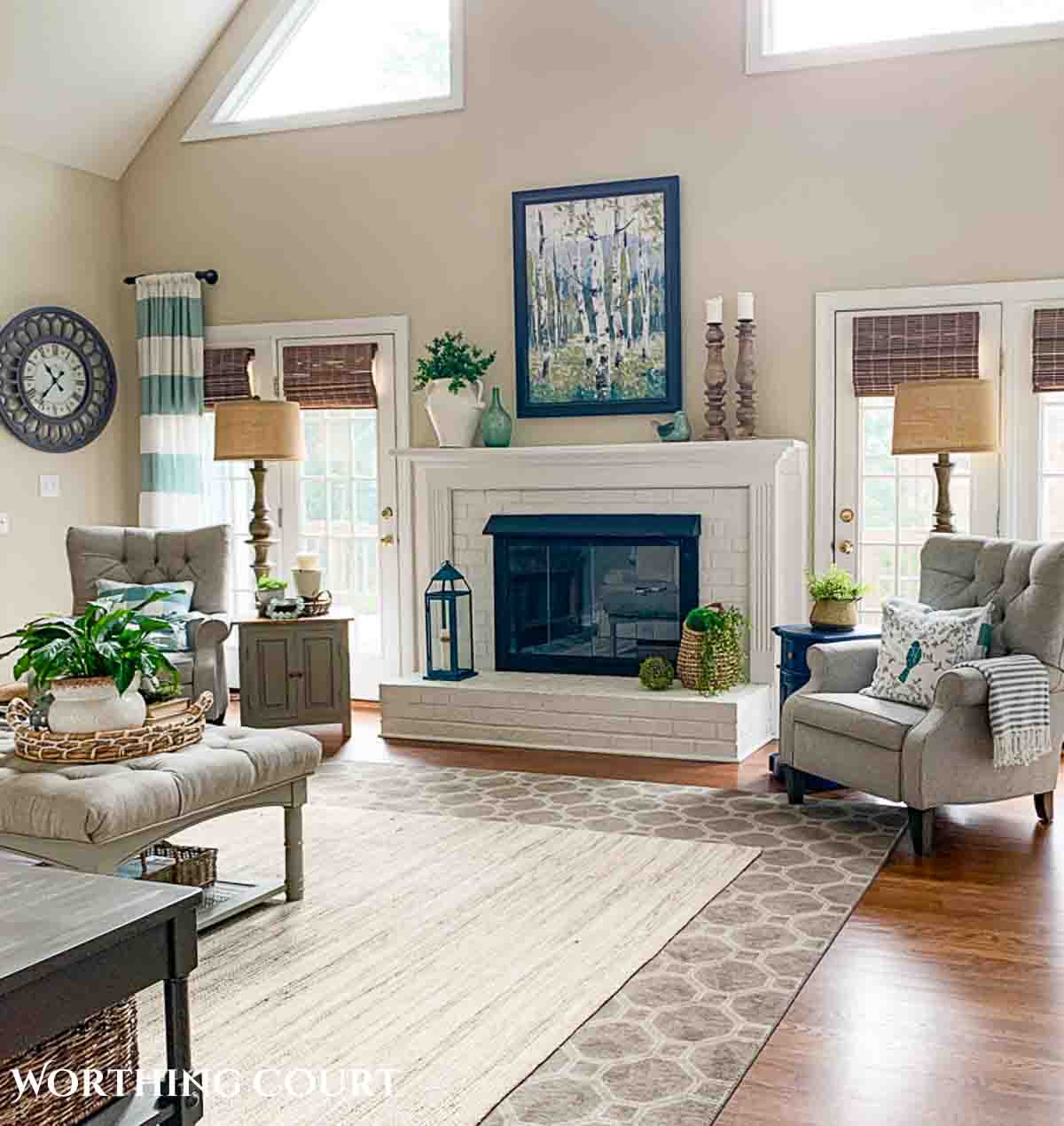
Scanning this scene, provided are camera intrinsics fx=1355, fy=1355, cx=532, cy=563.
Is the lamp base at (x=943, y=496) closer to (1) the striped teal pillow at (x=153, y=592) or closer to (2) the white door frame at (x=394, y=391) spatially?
(2) the white door frame at (x=394, y=391)

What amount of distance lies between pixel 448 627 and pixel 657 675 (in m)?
1.25

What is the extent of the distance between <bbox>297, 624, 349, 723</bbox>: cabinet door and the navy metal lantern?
0.43 metres

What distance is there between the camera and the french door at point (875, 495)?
6.17 m

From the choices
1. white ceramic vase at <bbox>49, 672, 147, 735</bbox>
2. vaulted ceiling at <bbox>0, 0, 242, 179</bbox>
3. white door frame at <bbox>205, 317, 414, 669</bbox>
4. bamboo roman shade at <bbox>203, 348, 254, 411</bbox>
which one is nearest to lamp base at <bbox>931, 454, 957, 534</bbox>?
white door frame at <bbox>205, 317, 414, 669</bbox>

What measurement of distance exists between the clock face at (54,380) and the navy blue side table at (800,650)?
405 cm

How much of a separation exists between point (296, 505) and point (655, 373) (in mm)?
2141

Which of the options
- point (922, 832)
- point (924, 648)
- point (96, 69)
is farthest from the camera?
point (96, 69)

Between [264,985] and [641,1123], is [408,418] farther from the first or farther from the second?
[641,1123]

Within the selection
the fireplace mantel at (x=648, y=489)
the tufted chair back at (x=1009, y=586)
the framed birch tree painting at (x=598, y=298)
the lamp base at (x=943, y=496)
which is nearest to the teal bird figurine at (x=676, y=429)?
the fireplace mantel at (x=648, y=489)

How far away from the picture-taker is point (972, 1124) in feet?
8.57

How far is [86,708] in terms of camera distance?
3.67 m

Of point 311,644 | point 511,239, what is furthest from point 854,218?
point 311,644

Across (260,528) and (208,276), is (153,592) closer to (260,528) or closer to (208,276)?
Result: (260,528)

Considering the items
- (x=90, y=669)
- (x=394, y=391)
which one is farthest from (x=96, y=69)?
(x=90, y=669)
